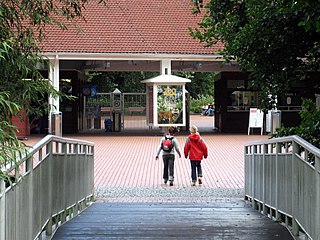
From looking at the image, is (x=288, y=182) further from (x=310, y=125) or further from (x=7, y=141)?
(x=7, y=141)

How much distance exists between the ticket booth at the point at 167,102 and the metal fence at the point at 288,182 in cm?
1720

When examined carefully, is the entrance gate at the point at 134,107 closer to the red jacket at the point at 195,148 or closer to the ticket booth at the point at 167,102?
the ticket booth at the point at 167,102

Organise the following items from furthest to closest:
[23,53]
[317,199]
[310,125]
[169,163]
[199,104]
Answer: [199,104] < [169,163] < [310,125] < [317,199] < [23,53]

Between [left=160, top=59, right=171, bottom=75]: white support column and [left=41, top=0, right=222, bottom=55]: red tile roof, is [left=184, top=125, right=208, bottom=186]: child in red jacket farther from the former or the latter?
[left=160, top=59, right=171, bottom=75]: white support column

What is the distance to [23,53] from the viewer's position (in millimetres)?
5578

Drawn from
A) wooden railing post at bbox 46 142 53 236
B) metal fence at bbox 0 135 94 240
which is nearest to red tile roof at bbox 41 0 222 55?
metal fence at bbox 0 135 94 240

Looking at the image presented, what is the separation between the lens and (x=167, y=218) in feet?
30.3

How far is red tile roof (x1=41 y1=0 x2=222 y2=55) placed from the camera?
27.9 m

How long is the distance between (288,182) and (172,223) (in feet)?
6.45

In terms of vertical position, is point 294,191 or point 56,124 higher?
point 56,124

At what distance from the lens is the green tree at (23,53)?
464 centimetres

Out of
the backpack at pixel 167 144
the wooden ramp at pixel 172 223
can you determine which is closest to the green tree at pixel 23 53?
the wooden ramp at pixel 172 223

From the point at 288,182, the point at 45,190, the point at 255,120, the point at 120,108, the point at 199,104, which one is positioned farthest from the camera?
the point at 199,104

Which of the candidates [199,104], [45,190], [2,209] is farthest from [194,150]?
[199,104]
